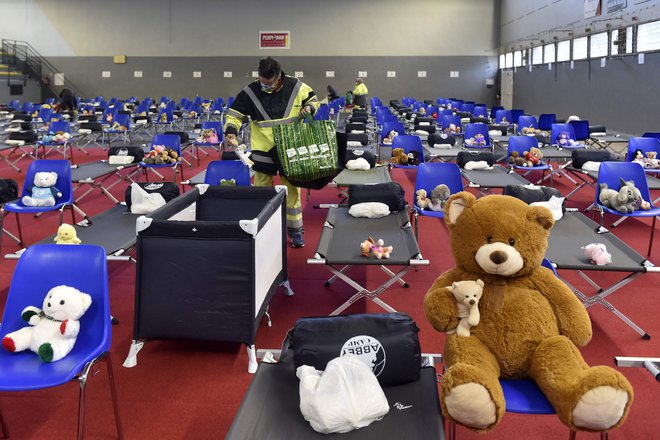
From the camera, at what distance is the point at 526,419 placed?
103 inches

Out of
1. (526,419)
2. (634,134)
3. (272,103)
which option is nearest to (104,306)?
(526,419)

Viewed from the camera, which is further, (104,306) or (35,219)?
(35,219)

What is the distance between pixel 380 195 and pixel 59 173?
323cm

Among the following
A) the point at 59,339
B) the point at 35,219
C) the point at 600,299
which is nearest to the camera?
the point at 59,339

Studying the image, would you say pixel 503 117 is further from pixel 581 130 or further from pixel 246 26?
pixel 246 26

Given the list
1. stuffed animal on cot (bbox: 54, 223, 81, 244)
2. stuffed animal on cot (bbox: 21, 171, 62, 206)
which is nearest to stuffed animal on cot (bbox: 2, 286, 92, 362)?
stuffed animal on cot (bbox: 54, 223, 81, 244)

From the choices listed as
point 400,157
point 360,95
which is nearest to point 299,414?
point 400,157

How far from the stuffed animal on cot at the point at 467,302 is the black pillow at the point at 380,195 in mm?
2433

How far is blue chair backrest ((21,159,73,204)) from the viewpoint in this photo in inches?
210

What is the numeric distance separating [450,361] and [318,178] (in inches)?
98.0

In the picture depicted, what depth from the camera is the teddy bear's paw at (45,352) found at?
228 centimetres

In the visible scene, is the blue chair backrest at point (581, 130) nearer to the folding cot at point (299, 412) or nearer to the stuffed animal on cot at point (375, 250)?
the stuffed animal on cot at point (375, 250)

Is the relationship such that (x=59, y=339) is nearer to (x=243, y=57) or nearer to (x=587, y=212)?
(x=587, y=212)

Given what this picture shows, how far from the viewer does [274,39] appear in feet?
67.7
